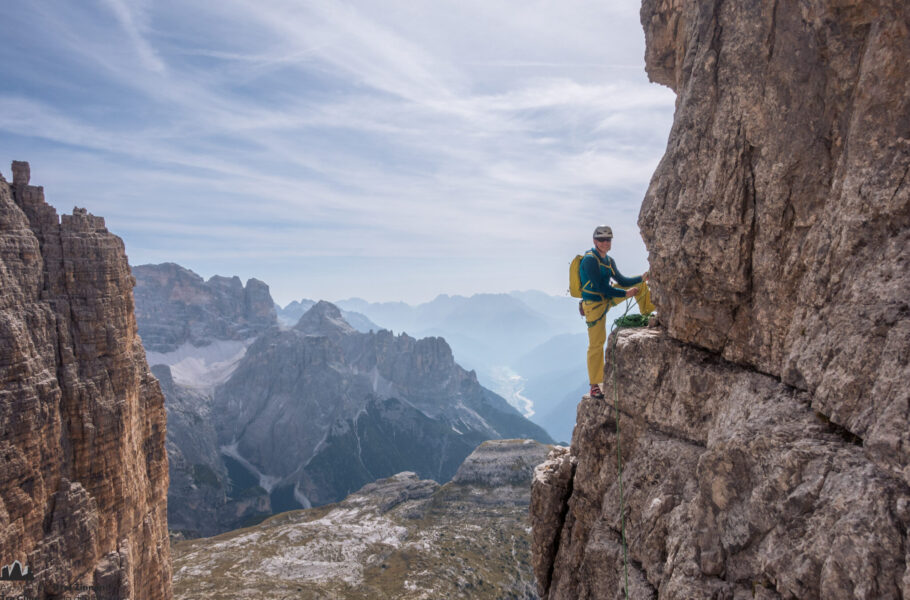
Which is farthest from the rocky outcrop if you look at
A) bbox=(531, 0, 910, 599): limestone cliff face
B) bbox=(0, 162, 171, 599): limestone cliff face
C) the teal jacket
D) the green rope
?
bbox=(531, 0, 910, 599): limestone cliff face

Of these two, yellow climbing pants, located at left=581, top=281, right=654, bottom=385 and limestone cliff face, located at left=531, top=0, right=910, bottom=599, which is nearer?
limestone cliff face, located at left=531, top=0, right=910, bottom=599

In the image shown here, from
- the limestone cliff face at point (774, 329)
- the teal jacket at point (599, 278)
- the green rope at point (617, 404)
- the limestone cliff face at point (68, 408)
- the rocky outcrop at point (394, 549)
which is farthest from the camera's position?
the rocky outcrop at point (394, 549)

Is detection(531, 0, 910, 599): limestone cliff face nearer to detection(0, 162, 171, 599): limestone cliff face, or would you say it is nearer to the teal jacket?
the teal jacket

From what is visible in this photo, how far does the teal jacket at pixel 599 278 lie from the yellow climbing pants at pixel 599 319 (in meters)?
0.21

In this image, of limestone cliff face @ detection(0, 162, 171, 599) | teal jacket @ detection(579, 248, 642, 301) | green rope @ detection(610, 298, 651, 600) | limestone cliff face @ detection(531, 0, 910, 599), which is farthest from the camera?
limestone cliff face @ detection(0, 162, 171, 599)

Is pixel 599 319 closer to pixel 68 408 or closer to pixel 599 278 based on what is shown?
pixel 599 278

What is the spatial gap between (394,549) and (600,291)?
10828cm

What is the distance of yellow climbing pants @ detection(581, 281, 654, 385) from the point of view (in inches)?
587

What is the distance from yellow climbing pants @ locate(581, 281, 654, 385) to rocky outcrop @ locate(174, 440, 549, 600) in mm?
81875

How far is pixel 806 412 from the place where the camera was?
775cm

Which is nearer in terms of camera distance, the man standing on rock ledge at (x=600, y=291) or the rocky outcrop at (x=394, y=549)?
the man standing on rock ledge at (x=600, y=291)

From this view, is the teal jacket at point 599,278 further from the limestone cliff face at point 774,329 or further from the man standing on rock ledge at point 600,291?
the limestone cliff face at point 774,329

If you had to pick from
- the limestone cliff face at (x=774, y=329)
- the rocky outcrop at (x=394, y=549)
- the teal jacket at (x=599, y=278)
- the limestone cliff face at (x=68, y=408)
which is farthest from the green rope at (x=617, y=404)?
the rocky outcrop at (x=394, y=549)

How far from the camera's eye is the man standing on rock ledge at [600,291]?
14648mm
